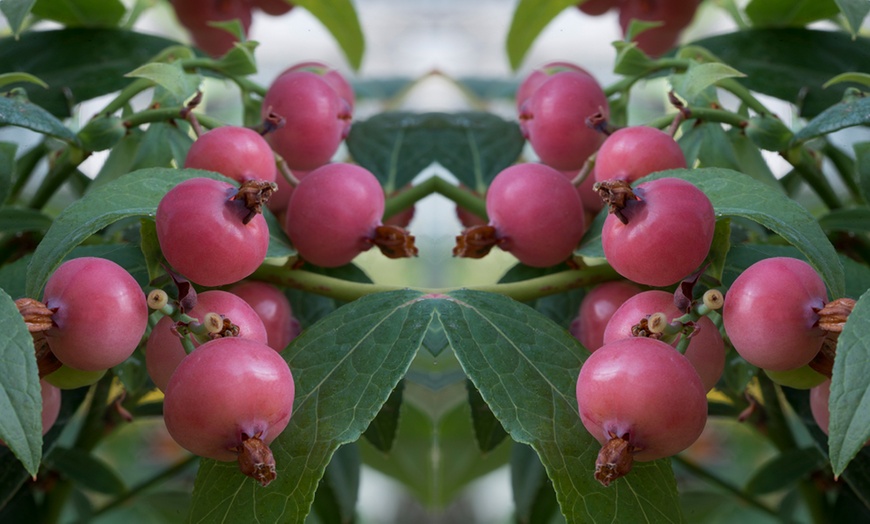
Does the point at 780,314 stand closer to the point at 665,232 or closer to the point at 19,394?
the point at 665,232

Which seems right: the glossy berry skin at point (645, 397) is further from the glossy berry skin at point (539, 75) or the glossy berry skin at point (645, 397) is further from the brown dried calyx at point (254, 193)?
the glossy berry skin at point (539, 75)

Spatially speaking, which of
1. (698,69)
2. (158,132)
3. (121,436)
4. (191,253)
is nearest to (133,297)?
(191,253)

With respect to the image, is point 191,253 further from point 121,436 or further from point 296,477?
point 121,436

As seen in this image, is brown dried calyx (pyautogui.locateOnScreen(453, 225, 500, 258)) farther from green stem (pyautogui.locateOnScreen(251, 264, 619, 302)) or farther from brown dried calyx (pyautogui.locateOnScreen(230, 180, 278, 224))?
brown dried calyx (pyautogui.locateOnScreen(230, 180, 278, 224))

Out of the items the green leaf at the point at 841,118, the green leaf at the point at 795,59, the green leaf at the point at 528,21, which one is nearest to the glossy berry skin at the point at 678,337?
the green leaf at the point at 841,118

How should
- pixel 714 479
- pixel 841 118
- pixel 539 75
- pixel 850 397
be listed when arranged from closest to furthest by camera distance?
pixel 850 397, pixel 841 118, pixel 539 75, pixel 714 479

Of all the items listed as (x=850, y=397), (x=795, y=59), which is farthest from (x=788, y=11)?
(x=850, y=397)
